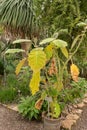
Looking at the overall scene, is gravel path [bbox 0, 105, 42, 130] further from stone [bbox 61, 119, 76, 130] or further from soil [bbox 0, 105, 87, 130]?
stone [bbox 61, 119, 76, 130]

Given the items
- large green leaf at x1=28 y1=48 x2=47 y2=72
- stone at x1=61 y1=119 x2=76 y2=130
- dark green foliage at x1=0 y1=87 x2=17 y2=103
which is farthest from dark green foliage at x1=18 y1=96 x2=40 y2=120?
large green leaf at x1=28 y1=48 x2=47 y2=72

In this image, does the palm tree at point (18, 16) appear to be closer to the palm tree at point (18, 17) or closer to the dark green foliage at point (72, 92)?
the palm tree at point (18, 17)

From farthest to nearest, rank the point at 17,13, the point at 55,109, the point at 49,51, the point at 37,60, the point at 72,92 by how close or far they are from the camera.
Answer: the point at 17,13 → the point at 72,92 → the point at 55,109 → the point at 49,51 → the point at 37,60

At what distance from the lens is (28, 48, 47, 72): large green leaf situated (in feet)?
8.41

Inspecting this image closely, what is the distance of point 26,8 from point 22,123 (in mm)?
2185

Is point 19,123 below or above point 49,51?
below

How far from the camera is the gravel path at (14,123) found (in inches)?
143

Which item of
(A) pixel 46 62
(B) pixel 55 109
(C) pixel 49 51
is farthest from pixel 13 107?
(C) pixel 49 51

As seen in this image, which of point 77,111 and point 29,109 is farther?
point 77,111

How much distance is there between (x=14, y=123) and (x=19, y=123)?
0.07 metres

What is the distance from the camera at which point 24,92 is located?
14.4ft

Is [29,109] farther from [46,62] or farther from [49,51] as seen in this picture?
[49,51]

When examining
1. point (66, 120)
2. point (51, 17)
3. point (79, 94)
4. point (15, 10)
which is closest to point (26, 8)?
point (15, 10)

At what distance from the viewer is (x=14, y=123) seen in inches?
146
